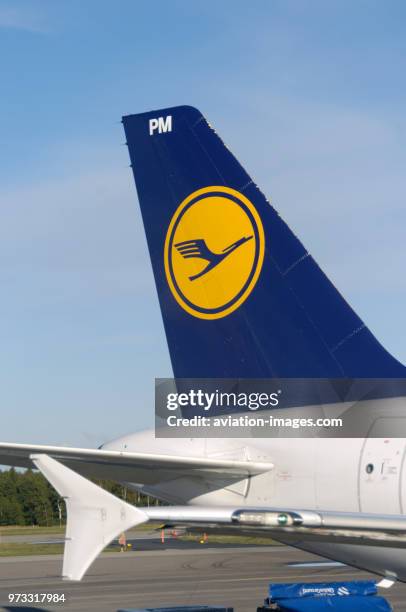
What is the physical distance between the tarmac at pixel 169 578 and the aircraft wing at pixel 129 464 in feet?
28.6

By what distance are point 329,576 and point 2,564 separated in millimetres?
20374

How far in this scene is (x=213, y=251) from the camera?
18.4m

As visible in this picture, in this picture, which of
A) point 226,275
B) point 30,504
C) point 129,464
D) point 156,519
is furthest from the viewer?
point 30,504

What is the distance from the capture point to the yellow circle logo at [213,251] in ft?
59.3

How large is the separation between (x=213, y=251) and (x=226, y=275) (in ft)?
1.75

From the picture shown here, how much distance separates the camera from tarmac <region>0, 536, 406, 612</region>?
31622 mm

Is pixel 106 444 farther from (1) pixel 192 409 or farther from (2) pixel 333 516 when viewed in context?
(2) pixel 333 516

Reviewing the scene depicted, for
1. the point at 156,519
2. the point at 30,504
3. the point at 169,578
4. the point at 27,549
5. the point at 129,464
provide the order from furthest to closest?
the point at 30,504 → the point at 27,549 → the point at 169,578 → the point at 129,464 → the point at 156,519

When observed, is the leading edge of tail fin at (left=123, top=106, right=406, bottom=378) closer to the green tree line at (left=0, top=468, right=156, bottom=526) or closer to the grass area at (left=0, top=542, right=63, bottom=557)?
the grass area at (left=0, top=542, right=63, bottom=557)

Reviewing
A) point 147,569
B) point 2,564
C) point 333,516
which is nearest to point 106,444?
point 333,516

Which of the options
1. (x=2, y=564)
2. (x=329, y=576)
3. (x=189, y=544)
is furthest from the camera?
(x=189, y=544)

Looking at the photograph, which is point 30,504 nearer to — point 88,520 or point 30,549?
point 30,549

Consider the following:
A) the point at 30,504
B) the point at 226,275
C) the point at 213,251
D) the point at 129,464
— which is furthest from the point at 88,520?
the point at 30,504

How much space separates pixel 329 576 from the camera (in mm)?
39344
